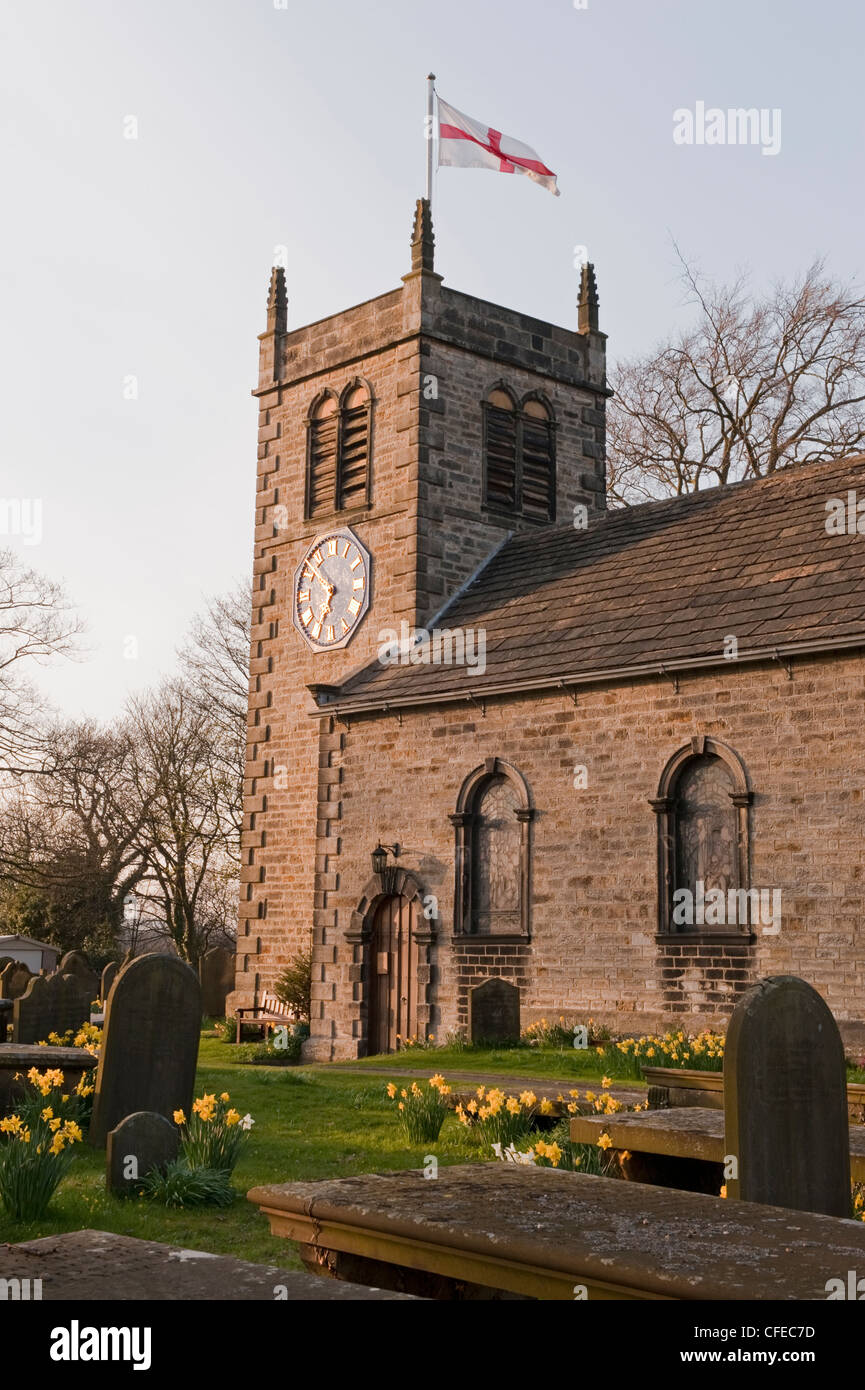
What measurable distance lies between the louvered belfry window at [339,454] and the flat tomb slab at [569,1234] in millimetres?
21404

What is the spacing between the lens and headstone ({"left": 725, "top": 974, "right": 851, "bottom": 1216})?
6.20 meters

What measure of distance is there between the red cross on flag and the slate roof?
7.29 m

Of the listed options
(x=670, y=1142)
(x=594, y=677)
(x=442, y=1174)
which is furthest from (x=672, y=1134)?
(x=594, y=677)

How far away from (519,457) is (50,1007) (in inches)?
585

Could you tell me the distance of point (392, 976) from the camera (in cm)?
2172

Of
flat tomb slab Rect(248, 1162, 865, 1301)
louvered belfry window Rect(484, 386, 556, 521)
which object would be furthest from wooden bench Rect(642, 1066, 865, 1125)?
louvered belfry window Rect(484, 386, 556, 521)

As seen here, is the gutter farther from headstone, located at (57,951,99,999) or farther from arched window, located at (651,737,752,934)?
headstone, located at (57,951,99,999)

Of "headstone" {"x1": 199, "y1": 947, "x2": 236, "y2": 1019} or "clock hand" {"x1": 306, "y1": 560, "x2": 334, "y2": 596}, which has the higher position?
→ "clock hand" {"x1": 306, "y1": 560, "x2": 334, "y2": 596}

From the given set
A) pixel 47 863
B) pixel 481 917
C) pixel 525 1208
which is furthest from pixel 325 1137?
pixel 47 863

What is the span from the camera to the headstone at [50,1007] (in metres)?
15.1

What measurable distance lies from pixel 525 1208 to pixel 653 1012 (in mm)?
13613

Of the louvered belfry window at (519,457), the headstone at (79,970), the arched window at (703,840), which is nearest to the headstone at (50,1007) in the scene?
the headstone at (79,970)

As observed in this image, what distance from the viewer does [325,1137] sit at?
10.7 m

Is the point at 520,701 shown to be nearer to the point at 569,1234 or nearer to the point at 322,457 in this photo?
the point at 322,457
